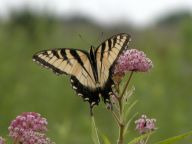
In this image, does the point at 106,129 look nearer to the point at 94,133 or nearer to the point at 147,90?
the point at 147,90

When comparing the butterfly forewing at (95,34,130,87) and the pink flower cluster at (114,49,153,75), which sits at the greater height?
the butterfly forewing at (95,34,130,87)

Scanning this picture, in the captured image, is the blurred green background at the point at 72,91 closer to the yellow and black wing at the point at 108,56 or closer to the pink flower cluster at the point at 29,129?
the yellow and black wing at the point at 108,56

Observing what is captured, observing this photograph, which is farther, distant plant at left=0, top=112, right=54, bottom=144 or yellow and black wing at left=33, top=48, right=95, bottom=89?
yellow and black wing at left=33, top=48, right=95, bottom=89

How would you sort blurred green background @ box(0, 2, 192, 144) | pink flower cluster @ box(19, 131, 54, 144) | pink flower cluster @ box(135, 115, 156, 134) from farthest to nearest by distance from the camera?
blurred green background @ box(0, 2, 192, 144) → pink flower cluster @ box(135, 115, 156, 134) → pink flower cluster @ box(19, 131, 54, 144)

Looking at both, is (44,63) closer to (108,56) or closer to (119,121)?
(108,56)

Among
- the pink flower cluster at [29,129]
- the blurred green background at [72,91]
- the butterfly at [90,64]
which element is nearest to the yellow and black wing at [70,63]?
the butterfly at [90,64]

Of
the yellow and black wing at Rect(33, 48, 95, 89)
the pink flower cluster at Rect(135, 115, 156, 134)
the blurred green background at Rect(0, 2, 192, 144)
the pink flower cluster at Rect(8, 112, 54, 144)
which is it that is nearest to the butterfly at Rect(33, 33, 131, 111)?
the yellow and black wing at Rect(33, 48, 95, 89)

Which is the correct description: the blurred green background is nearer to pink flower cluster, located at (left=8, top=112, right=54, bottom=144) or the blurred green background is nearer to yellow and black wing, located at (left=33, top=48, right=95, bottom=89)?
yellow and black wing, located at (left=33, top=48, right=95, bottom=89)
